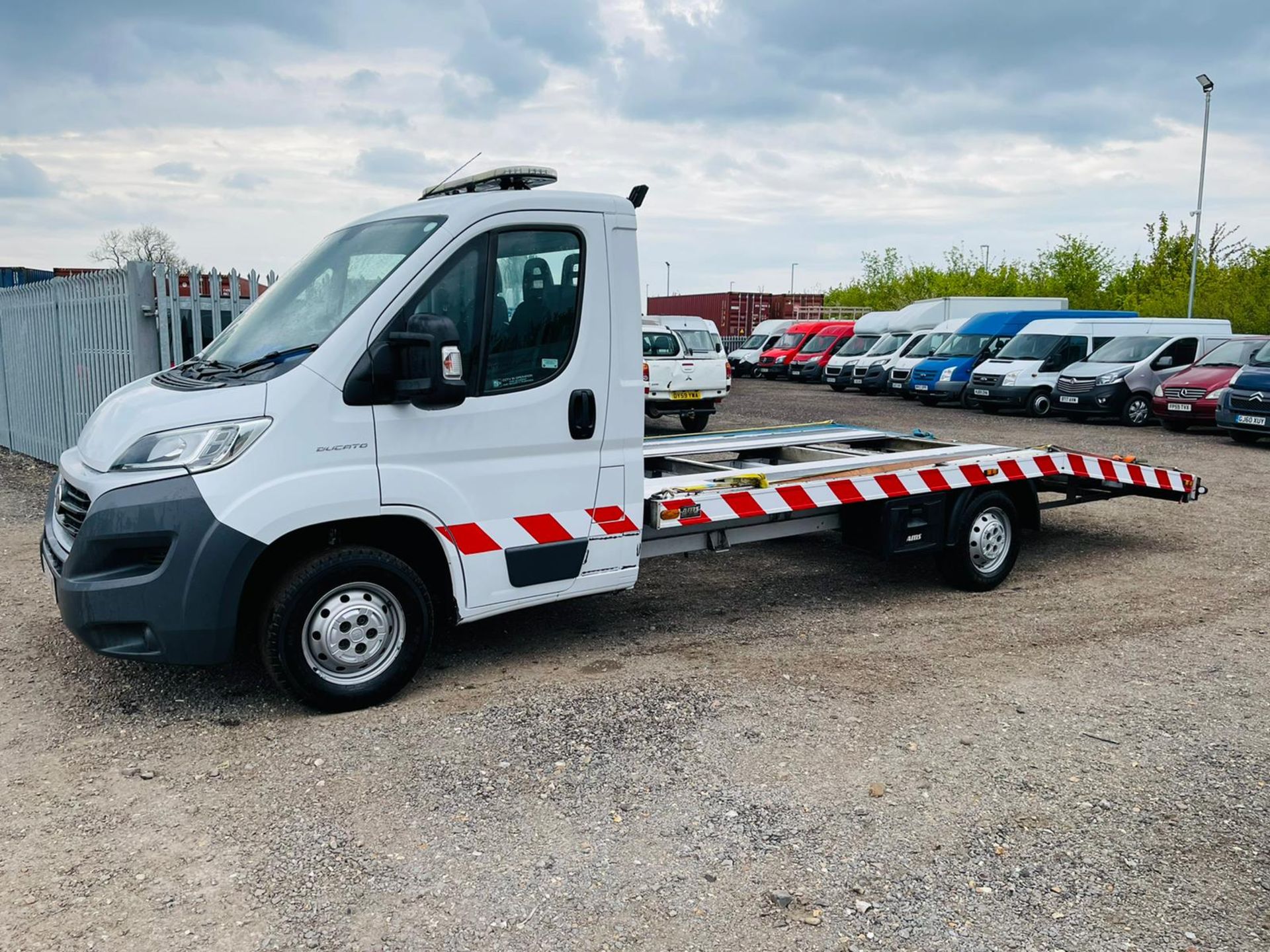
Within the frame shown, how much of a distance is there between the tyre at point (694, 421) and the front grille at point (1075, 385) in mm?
6909

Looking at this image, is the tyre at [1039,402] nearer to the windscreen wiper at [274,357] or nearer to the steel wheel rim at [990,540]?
the steel wheel rim at [990,540]

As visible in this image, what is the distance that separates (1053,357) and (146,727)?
20.2 metres

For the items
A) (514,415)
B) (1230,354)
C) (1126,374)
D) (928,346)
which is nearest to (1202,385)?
(1230,354)

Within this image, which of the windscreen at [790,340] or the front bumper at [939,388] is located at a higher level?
the windscreen at [790,340]

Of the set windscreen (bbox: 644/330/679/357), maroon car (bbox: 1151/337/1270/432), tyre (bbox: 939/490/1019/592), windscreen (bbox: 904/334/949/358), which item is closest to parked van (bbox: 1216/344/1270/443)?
maroon car (bbox: 1151/337/1270/432)

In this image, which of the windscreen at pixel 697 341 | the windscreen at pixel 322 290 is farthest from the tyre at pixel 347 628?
the windscreen at pixel 697 341

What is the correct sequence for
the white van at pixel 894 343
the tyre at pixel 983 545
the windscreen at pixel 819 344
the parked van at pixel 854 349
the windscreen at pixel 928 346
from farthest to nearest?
the windscreen at pixel 819 344 < the parked van at pixel 854 349 < the white van at pixel 894 343 < the windscreen at pixel 928 346 < the tyre at pixel 983 545

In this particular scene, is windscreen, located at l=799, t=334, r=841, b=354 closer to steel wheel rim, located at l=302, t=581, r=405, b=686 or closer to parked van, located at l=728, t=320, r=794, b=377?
parked van, located at l=728, t=320, r=794, b=377

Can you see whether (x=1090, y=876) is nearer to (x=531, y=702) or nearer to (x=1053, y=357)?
(x=531, y=702)

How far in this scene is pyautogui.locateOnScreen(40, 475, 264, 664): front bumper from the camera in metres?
4.48

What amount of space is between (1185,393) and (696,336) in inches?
316

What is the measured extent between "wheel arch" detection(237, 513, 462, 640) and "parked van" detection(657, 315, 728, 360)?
42.9 feet

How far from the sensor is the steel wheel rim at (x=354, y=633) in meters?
4.83

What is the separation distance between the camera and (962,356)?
25266mm
